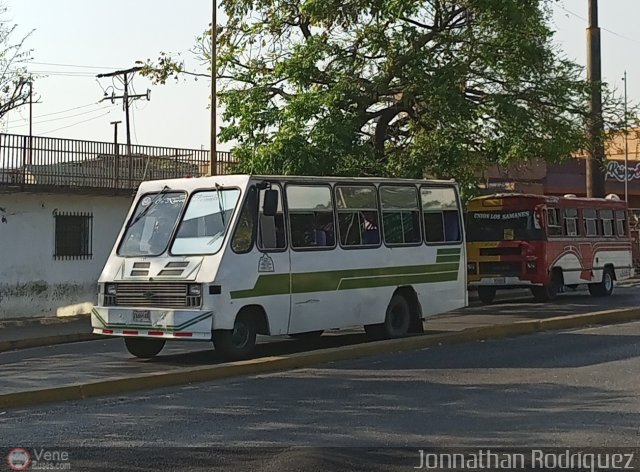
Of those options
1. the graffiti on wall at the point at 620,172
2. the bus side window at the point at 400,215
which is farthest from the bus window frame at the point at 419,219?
the graffiti on wall at the point at 620,172

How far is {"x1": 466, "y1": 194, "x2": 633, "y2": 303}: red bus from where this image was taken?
78.6 feet

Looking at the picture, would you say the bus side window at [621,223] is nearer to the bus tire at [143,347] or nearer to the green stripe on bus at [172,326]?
the bus tire at [143,347]

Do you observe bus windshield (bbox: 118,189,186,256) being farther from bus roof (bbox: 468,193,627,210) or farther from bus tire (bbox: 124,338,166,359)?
bus roof (bbox: 468,193,627,210)

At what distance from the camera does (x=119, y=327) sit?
12.8 m

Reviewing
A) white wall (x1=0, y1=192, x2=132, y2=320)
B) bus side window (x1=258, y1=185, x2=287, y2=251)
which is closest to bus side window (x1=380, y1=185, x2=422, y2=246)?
bus side window (x1=258, y1=185, x2=287, y2=251)

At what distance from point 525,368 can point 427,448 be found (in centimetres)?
481

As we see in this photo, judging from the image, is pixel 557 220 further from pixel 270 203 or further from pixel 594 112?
pixel 270 203

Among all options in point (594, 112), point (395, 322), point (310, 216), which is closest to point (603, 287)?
point (594, 112)

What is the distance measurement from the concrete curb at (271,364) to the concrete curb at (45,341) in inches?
246

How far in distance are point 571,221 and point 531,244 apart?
197cm

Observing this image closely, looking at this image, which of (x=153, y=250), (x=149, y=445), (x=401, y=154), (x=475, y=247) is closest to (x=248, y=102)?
(x=401, y=154)

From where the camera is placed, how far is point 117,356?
14.1 metres

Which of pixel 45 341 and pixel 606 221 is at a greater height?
pixel 606 221

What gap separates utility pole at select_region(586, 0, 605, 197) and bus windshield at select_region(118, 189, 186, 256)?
15180mm
